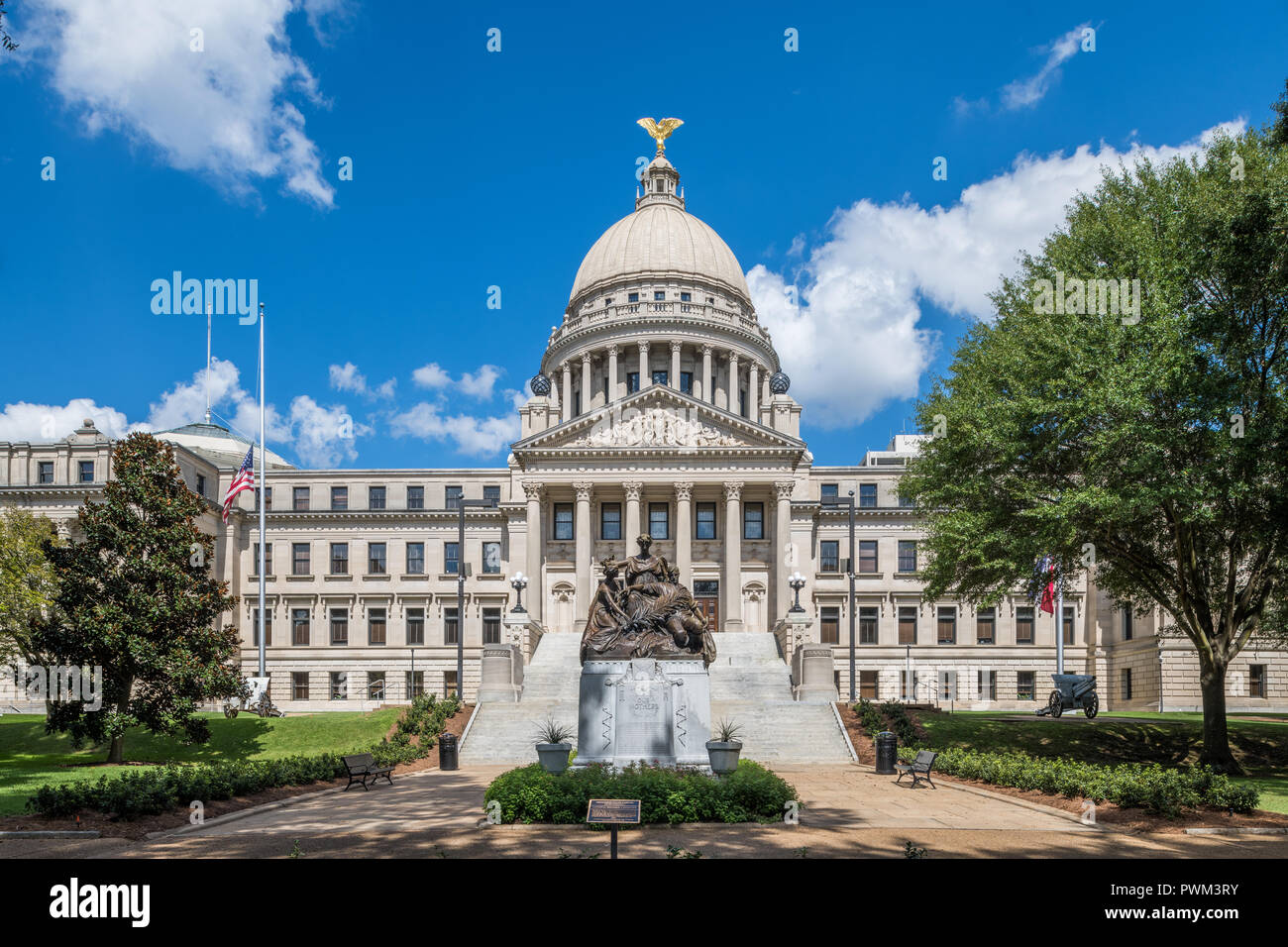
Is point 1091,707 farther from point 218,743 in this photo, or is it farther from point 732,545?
Result: point 218,743

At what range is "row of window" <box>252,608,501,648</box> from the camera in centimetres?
6956

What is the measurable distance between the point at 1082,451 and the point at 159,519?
32.3 meters

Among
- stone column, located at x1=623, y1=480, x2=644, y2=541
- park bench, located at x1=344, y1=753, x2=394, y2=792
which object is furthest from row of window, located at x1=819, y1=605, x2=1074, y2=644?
park bench, located at x1=344, y1=753, x2=394, y2=792

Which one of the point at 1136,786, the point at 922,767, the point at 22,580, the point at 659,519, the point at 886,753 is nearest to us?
the point at 1136,786

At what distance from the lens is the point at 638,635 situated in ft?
67.3

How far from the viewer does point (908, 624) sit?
6812 cm

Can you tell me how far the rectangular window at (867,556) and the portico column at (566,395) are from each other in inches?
1066

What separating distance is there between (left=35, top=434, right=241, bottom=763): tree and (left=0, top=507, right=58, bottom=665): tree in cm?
610

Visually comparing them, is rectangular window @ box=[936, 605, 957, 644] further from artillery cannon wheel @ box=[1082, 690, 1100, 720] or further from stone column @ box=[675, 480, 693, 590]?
artillery cannon wheel @ box=[1082, 690, 1100, 720]

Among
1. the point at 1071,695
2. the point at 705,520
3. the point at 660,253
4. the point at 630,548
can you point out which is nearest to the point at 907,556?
the point at 705,520

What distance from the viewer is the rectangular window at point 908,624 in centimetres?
6775

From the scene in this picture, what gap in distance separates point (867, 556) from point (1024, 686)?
13.9 metres
